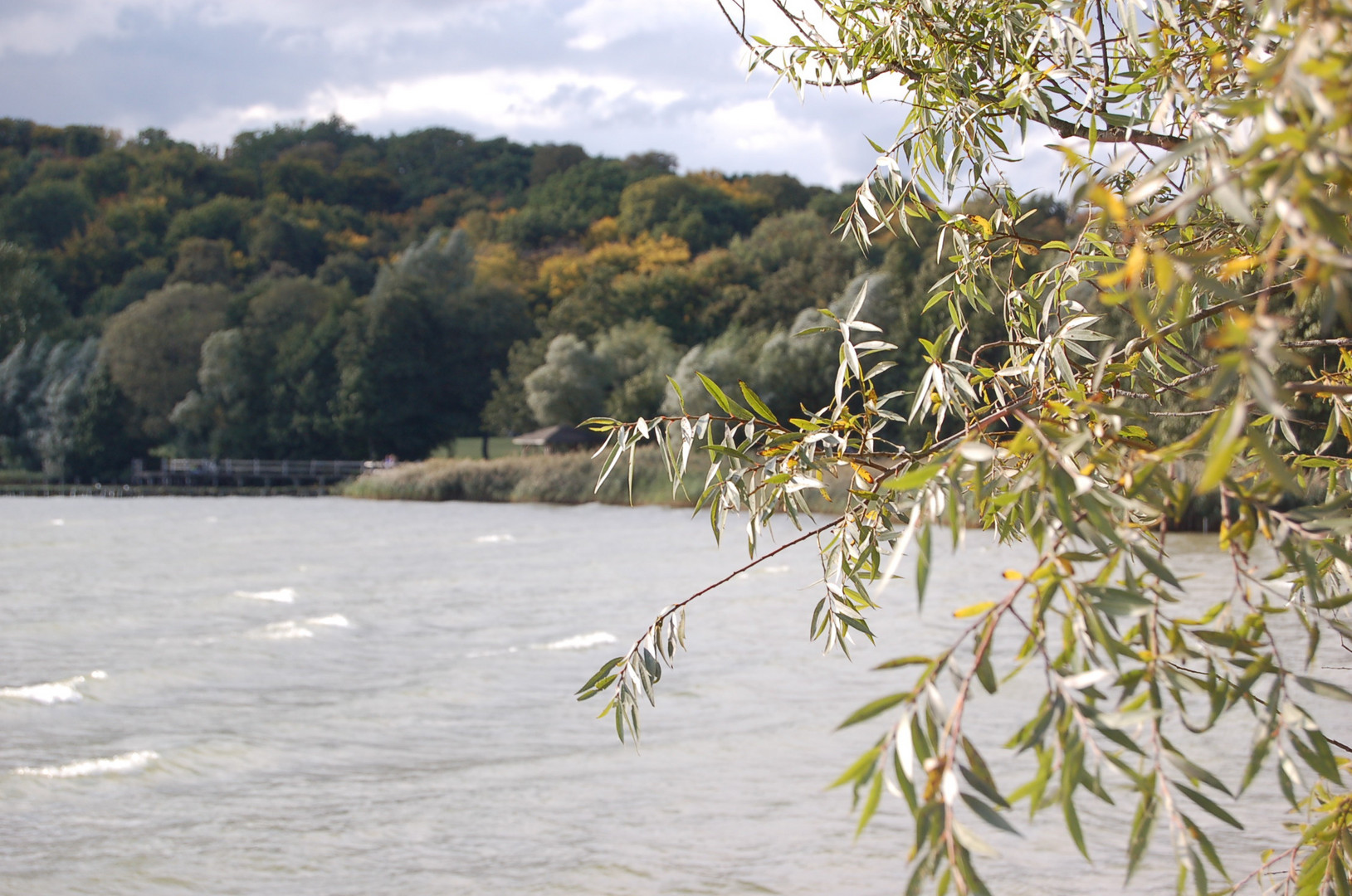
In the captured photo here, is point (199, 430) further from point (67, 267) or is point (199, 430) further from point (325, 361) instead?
point (67, 267)

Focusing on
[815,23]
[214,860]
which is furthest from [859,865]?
[815,23]

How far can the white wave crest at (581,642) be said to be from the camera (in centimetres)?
1120

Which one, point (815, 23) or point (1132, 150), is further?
point (815, 23)

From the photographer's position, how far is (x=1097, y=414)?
1.82m

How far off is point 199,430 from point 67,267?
32.1 m

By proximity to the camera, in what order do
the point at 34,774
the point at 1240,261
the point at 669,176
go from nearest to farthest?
the point at 1240,261 < the point at 34,774 < the point at 669,176

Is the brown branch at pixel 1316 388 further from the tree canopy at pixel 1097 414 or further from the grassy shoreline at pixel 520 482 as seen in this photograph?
the grassy shoreline at pixel 520 482

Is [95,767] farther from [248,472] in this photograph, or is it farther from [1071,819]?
[248,472]

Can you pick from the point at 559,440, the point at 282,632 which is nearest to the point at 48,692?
the point at 282,632

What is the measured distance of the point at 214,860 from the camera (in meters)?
5.76

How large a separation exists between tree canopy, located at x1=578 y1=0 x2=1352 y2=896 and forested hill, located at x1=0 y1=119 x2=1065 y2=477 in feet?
103

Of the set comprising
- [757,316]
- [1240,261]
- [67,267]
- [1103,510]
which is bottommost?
[1103,510]

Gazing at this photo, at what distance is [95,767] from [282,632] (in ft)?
16.2

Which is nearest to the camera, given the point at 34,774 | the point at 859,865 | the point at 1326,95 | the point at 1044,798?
the point at 1326,95
